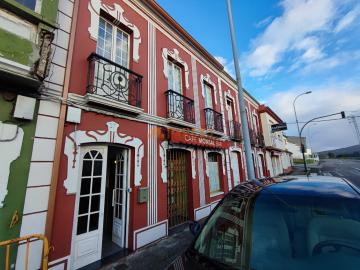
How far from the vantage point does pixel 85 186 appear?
12.9 ft

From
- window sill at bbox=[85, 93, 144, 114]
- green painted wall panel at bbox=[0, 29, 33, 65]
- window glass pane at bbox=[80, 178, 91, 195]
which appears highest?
green painted wall panel at bbox=[0, 29, 33, 65]

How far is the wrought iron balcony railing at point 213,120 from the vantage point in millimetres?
8250

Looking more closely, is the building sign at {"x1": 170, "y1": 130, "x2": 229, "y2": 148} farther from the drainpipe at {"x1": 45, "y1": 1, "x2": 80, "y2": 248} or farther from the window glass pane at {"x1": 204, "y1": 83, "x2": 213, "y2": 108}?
the drainpipe at {"x1": 45, "y1": 1, "x2": 80, "y2": 248}

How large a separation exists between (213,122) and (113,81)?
5172mm

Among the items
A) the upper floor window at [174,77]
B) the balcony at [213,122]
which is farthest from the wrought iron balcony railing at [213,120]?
the upper floor window at [174,77]

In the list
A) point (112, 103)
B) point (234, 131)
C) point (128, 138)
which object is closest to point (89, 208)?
point (128, 138)

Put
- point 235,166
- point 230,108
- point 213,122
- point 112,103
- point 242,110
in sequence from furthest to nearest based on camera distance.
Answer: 1. point 230,108
2. point 235,166
3. point 213,122
4. point 242,110
5. point 112,103

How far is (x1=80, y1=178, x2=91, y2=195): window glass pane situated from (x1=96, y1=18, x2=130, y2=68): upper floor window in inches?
129

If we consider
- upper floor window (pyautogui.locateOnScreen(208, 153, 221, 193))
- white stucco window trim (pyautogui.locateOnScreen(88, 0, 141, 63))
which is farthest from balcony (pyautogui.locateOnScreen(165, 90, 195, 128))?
upper floor window (pyautogui.locateOnScreen(208, 153, 221, 193))

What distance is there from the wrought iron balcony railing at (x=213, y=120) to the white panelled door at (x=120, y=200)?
443 centimetres

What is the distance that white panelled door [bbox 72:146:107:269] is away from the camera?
363cm

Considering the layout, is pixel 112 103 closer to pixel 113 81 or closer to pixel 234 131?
pixel 113 81

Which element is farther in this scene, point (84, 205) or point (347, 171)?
point (347, 171)

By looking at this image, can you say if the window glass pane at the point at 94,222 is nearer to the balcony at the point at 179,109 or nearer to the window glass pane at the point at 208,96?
the balcony at the point at 179,109
